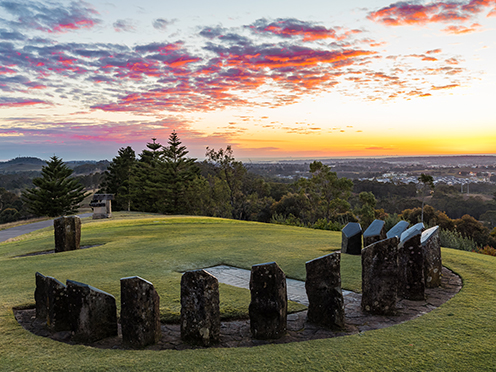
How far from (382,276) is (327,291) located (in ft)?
3.00

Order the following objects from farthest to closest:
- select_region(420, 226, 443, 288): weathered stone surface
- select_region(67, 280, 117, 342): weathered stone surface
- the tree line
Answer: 1. the tree line
2. select_region(420, 226, 443, 288): weathered stone surface
3. select_region(67, 280, 117, 342): weathered stone surface

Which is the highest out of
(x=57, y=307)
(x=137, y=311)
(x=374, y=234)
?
(x=374, y=234)

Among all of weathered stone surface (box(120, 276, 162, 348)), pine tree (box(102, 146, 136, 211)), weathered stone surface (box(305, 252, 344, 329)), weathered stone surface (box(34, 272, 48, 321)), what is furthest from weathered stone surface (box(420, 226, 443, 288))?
pine tree (box(102, 146, 136, 211))

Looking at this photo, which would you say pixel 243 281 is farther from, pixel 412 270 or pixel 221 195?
pixel 221 195

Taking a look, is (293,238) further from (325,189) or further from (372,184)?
(372,184)

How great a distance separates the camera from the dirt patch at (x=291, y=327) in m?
4.02

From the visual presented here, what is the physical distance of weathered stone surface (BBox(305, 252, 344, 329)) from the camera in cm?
441

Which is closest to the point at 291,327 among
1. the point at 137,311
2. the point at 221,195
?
the point at 137,311

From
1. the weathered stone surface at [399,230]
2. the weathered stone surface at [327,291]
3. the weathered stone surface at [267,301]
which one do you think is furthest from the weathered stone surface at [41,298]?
the weathered stone surface at [399,230]

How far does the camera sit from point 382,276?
15.7 feet

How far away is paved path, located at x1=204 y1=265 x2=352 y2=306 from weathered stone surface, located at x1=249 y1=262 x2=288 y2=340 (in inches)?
54.1

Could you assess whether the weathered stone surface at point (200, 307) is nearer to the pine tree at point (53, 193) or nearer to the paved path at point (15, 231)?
the paved path at point (15, 231)

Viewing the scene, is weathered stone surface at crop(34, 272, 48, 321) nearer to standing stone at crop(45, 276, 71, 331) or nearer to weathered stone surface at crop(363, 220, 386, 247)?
standing stone at crop(45, 276, 71, 331)

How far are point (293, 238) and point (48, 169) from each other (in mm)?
36426
